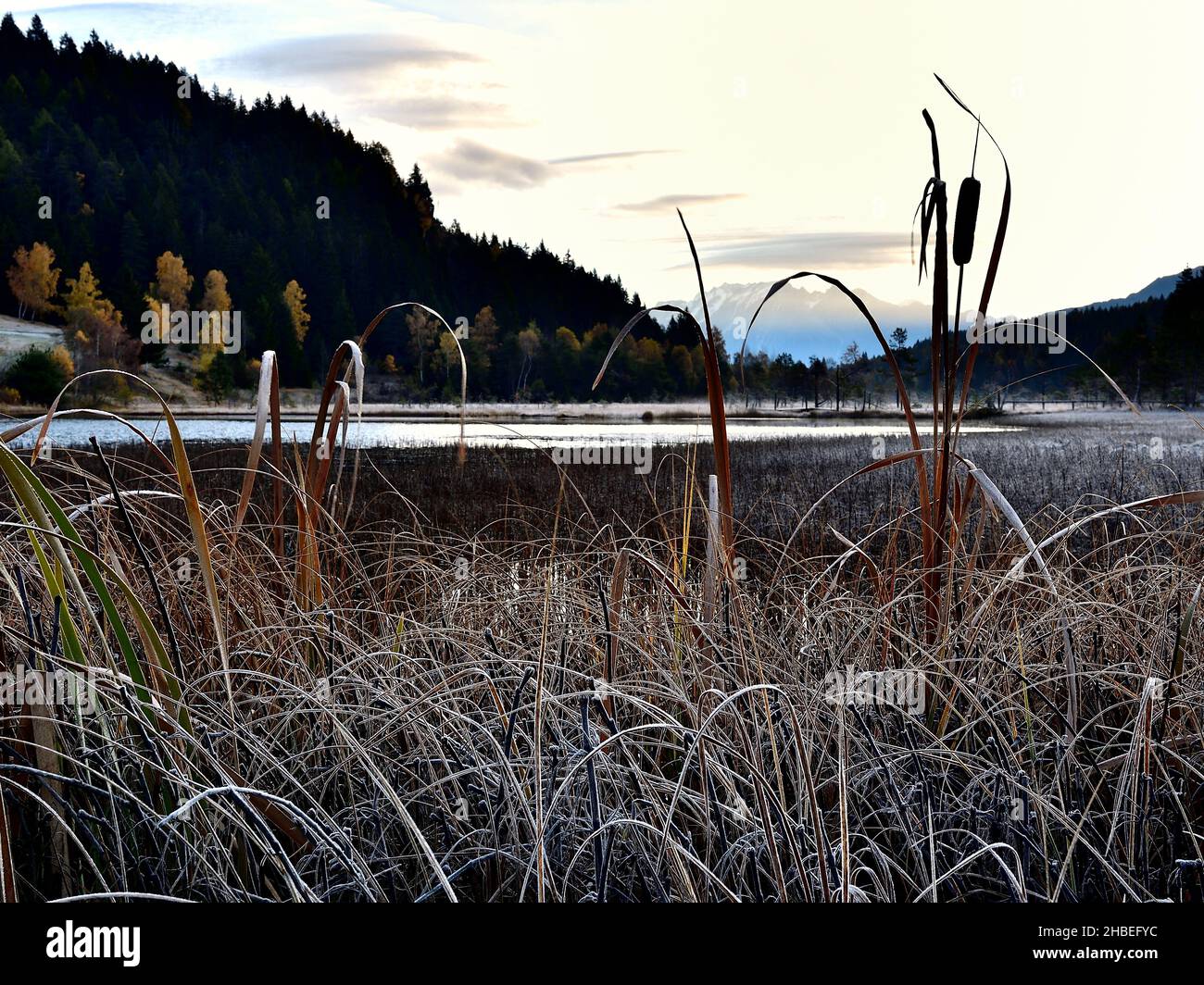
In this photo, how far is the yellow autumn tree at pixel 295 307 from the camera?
90.1 m

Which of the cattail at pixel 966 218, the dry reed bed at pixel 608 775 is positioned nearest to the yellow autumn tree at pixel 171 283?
the dry reed bed at pixel 608 775

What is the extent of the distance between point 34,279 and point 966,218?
93632mm

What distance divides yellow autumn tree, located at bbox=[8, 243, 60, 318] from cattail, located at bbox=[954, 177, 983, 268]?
93138 mm

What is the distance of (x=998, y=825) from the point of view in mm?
2381

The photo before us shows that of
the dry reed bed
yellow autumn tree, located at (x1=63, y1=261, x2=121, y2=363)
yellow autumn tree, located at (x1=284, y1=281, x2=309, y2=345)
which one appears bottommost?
the dry reed bed

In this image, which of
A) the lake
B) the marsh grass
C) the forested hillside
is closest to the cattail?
the marsh grass

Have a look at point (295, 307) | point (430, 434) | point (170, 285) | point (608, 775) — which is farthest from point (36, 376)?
point (608, 775)

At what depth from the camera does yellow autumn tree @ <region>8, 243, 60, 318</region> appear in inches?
3147

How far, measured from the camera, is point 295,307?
9350 centimetres

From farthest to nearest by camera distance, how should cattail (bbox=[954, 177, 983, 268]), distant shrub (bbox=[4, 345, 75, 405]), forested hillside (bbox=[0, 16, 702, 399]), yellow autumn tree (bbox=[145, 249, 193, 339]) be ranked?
forested hillside (bbox=[0, 16, 702, 399]) → yellow autumn tree (bbox=[145, 249, 193, 339]) → distant shrub (bbox=[4, 345, 75, 405]) → cattail (bbox=[954, 177, 983, 268])

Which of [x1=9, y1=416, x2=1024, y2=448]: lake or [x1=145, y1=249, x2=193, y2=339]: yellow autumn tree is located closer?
[x1=9, y1=416, x2=1024, y2=448]: lake

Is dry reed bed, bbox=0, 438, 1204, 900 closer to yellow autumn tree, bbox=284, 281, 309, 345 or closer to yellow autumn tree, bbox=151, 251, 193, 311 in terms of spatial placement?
yellow autumn tree, bbox=151, 251, 193, 311

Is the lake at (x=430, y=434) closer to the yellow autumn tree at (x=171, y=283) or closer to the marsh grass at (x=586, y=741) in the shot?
the marsh grass at (x=586, y=741)

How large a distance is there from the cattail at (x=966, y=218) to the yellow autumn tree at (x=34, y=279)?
93.1 metres
